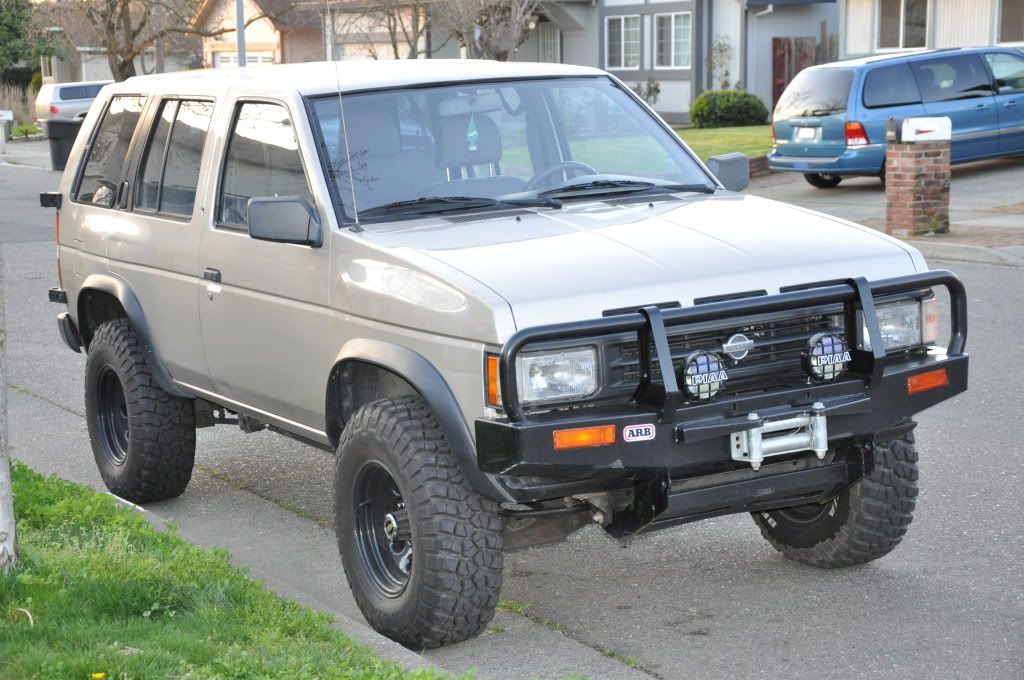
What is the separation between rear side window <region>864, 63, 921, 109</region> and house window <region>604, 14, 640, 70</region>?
21451 mm

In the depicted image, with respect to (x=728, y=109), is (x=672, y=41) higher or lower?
higher

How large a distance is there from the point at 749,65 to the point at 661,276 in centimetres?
3428

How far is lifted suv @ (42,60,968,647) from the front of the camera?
4430 millimetres

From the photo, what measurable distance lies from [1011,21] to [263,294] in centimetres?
2782

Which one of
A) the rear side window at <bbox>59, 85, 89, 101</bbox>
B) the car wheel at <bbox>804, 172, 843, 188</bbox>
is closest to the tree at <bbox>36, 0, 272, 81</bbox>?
the rear side window at <bbox>59, 85, 89, 101</bbox>

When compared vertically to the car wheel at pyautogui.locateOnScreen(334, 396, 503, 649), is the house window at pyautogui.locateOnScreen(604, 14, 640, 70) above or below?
above

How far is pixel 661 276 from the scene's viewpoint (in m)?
4.57

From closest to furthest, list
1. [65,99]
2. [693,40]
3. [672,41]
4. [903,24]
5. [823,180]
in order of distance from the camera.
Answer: [823,180], [903,24], [693,40], [672,41], [65,99]

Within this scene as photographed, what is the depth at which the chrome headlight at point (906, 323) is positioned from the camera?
4883 mm

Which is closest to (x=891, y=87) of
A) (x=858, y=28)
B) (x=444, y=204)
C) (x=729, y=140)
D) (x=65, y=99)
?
(x=729, y=140)

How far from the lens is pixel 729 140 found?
1123 inches

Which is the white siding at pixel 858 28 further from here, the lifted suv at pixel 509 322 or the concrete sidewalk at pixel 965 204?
the lifted suv at pixel 509 322

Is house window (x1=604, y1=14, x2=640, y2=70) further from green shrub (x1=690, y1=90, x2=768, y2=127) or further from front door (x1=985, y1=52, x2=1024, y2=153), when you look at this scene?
front door (x1=985, y1=52, x2=1024, y2=153)

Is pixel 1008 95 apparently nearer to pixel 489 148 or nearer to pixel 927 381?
pixel 489 148
